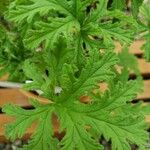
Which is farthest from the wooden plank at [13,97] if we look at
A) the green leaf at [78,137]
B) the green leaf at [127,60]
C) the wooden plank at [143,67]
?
the green leaf at [78,137]

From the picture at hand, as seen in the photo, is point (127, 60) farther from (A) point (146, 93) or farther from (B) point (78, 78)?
(B) point (78, 78)

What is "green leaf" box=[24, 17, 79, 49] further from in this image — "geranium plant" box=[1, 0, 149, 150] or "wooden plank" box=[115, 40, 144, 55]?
"wooden plank" box=[115, 40, 144, 55]

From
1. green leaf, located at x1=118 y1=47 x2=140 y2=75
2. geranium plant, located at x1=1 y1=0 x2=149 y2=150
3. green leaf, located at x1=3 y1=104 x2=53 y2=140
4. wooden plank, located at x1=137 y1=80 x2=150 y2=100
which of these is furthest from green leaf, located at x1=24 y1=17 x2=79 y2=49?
wooden plank, located at x1=137 y1=80 x2=150 y2=100

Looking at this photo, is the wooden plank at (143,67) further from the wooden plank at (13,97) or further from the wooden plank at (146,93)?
the wooden plank at (13,97)

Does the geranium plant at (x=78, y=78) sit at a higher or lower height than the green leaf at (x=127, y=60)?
higher

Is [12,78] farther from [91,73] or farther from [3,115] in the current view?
[91,73]

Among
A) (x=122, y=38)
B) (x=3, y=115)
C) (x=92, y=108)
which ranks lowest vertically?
(x=3, y=115)

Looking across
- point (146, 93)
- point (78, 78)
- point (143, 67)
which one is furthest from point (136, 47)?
point (78, 78)

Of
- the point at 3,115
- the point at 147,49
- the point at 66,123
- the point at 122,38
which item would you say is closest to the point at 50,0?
the point at 122,38
